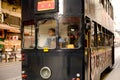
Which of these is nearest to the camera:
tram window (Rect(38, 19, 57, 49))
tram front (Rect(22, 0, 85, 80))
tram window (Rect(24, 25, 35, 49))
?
tram front (Rect(22, 0, 85, 80))

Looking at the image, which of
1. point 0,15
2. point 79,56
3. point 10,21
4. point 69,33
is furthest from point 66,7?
point 10,21

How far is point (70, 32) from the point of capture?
8.09 metres

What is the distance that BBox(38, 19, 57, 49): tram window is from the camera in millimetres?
8281

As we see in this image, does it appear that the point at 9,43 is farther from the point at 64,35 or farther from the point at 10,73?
the point at 64,35

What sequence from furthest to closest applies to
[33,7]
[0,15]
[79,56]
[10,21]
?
[10,21]
[0,15]
[33,7]
[79,56]

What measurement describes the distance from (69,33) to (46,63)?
1.04 metres

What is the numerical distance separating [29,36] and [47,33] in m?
0.66

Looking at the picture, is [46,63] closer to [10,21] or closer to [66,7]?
[66,7]

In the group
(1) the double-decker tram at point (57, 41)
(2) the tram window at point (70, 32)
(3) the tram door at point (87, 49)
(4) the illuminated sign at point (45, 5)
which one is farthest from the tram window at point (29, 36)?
(3) the tram door at point (87, 49)

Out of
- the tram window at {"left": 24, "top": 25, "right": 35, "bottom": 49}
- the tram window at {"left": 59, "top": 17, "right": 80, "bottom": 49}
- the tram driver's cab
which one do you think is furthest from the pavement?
the tram window at {"left": 59, "top": 17, "right": 80, "bottom": 49}

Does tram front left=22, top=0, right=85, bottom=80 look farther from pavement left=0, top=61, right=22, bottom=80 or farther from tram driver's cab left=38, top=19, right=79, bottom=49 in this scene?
pavement left=0, top=61, right=22, bottom=80

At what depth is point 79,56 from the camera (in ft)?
26.3

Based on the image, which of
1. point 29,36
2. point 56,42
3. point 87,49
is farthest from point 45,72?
point 87,49

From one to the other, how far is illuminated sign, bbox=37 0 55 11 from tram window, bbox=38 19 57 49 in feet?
1.10
